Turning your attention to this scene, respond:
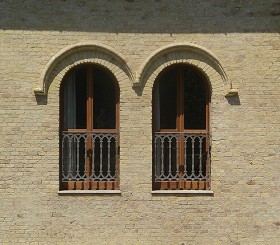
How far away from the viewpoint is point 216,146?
304 inches

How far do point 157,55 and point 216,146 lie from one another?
196cm

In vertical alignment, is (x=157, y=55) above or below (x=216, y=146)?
→ above

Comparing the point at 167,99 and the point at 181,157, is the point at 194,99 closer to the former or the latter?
the point at 167,99

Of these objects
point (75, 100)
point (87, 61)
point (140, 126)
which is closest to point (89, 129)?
point (75, 100)

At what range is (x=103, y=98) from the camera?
7.94 meters

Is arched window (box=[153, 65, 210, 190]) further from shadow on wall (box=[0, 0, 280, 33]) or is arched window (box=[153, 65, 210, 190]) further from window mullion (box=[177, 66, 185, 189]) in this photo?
shadow on wall (box=[0, 0, 280, 33])

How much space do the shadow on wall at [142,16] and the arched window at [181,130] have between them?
859 mm

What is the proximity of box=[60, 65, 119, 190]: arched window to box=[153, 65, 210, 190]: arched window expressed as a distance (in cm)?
80

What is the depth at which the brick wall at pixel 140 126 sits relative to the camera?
761 cm

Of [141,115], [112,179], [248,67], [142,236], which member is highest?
[248,67]

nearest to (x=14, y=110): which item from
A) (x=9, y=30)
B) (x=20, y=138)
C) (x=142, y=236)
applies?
(x=20, y=138)

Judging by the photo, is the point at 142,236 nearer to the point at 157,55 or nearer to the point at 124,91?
the point at 124,91

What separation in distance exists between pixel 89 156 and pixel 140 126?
1101 mm

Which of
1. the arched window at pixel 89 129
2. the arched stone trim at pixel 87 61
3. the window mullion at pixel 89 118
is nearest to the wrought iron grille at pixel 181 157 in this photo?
A: the arched window at pixel 89 129
